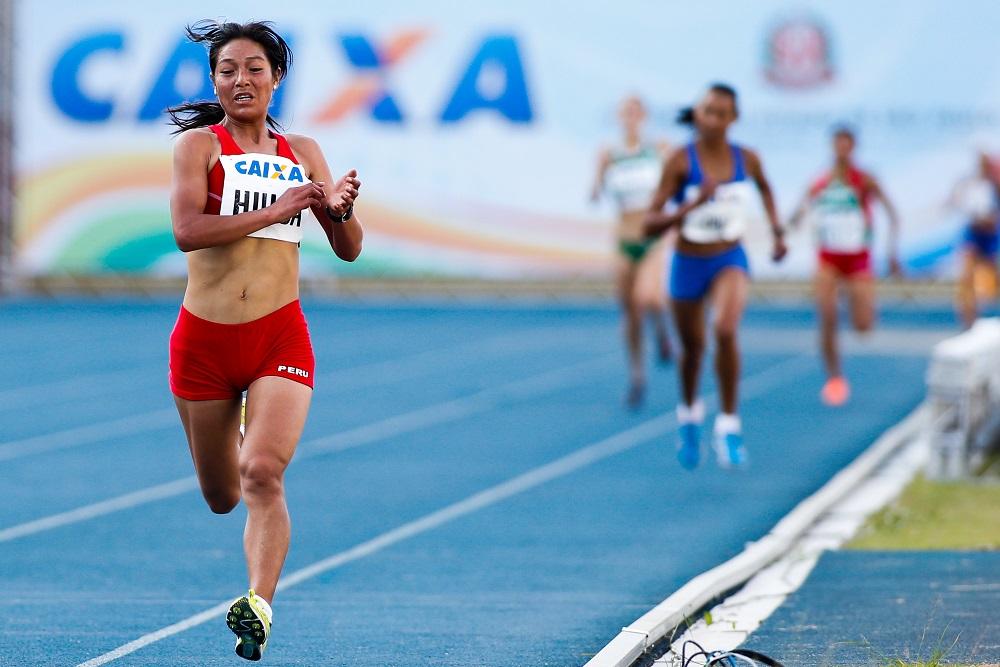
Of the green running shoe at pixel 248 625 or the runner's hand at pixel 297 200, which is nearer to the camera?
the green running shoe at pixel 248 625

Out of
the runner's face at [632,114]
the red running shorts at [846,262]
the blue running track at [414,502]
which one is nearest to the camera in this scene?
the blue running track at [414,502]

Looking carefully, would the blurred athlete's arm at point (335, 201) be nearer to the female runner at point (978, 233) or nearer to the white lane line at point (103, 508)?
the white lane line at point (103, 508)

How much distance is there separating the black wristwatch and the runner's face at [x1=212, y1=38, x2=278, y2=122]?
426 mm

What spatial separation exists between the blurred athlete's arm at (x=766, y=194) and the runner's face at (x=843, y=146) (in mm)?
4066

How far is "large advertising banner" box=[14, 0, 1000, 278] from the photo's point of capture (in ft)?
87.1

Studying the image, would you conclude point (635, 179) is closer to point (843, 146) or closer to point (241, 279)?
point (843, 146)

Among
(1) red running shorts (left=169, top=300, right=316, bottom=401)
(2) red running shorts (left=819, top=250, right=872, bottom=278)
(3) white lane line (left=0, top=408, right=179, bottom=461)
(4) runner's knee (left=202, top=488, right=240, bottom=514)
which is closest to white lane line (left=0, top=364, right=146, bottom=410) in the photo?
(3) white lane line (left=0, top=408, right=179, bottom=461)

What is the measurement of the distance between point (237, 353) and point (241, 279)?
9.2 inches

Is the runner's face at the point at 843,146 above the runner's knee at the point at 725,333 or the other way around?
above

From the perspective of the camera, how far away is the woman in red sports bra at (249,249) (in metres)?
5.38

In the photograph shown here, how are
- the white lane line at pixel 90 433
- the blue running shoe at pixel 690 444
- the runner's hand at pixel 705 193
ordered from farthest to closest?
the white lane line at pixel 90 433
the blue running shoe at pixel 690 444
the runner's hand at pixel 705 193

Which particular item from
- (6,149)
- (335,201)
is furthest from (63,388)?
(6,149)

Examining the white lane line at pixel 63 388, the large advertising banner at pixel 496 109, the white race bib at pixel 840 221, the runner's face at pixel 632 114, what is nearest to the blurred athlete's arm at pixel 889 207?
the white race bib at pixel 840 221

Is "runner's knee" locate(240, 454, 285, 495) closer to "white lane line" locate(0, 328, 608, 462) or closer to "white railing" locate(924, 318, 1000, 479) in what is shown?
"white railing" locate(924, 318, 1000, 479)
